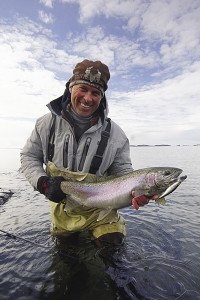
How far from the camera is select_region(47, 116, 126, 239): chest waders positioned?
5.51 metres

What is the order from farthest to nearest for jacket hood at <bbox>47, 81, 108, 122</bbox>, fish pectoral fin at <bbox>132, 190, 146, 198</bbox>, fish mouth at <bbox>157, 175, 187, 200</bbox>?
jacket hood at <bbox>47, 81, 108, 122</bbox> → fish pectoral fin at <bbox>132, 190, 146, 198</bbox> → fish mouth at <bbox>157, 175, 187, 200</bbox>

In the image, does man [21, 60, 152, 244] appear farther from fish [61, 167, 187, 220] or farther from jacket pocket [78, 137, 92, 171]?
fish [61, 167, 187, 220]

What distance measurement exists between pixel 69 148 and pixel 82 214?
4.41 ft

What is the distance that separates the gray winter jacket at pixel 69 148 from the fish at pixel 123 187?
0.58 meters

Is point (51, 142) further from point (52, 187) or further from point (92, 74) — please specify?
point (92, 74)

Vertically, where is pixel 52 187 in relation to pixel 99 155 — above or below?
below

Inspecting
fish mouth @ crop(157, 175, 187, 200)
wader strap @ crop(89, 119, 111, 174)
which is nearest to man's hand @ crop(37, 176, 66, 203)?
wader strap @ crop(89, 119, 111, 174)

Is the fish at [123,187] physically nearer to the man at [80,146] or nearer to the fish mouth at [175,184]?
the fish mouth at [175,184]

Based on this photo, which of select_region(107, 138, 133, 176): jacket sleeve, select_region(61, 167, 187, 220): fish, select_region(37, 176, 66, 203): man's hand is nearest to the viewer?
select_region(61, 167, 187, 220): fish

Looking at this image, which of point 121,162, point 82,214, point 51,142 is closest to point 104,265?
point 82,214

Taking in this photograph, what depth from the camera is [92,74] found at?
542 centimetres

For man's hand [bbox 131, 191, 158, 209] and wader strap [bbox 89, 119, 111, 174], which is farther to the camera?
wader strap [bbox 89, 119, 111, 174]

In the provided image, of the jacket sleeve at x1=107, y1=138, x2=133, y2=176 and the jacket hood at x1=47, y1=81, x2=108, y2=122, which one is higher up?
the jacket hood at x1=47, y1=81, x2=108, y2=122

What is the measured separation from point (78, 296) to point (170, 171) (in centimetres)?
244
